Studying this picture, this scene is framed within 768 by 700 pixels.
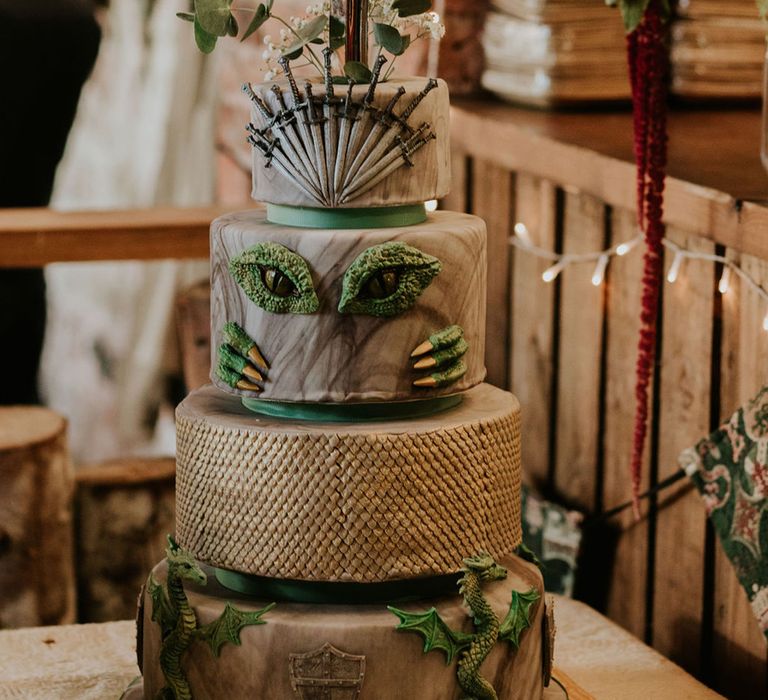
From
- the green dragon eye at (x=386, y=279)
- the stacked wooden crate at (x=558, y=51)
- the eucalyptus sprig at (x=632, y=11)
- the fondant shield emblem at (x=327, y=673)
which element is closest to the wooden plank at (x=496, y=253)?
the stacked wooden crate at (x=558, y=51)

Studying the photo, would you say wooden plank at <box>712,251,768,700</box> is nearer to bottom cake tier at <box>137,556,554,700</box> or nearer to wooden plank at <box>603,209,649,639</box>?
wooden plank at <box>603,209,649,639</box>

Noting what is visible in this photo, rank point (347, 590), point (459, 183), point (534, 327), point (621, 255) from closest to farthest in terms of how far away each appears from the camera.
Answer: point (347, 590) < point (621, 255) < point (534, 327) < point (459, 183)

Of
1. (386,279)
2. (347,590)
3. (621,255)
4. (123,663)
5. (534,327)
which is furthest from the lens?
(534,327)

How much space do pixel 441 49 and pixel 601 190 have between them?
3.09 feet

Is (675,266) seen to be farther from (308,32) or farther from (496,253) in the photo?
(308,32)

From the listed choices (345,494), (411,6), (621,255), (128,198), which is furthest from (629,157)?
(128,198)

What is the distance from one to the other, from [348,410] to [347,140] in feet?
1.11

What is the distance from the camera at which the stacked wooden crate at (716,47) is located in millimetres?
3102

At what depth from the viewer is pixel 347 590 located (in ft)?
5.84

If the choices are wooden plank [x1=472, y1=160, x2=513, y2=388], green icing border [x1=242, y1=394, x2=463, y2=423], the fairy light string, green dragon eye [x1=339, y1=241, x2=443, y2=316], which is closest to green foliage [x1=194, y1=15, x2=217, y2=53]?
green dragon eye [x1=339, y1=241, x2=443, y2=316]

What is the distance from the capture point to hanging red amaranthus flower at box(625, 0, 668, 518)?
2.18 metres

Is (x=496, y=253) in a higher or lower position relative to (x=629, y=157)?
lower

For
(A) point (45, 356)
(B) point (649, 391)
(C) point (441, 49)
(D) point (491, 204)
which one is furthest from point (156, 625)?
(A) point (45, 356)

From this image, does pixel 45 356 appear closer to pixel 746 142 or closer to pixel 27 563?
pixel 27 563
